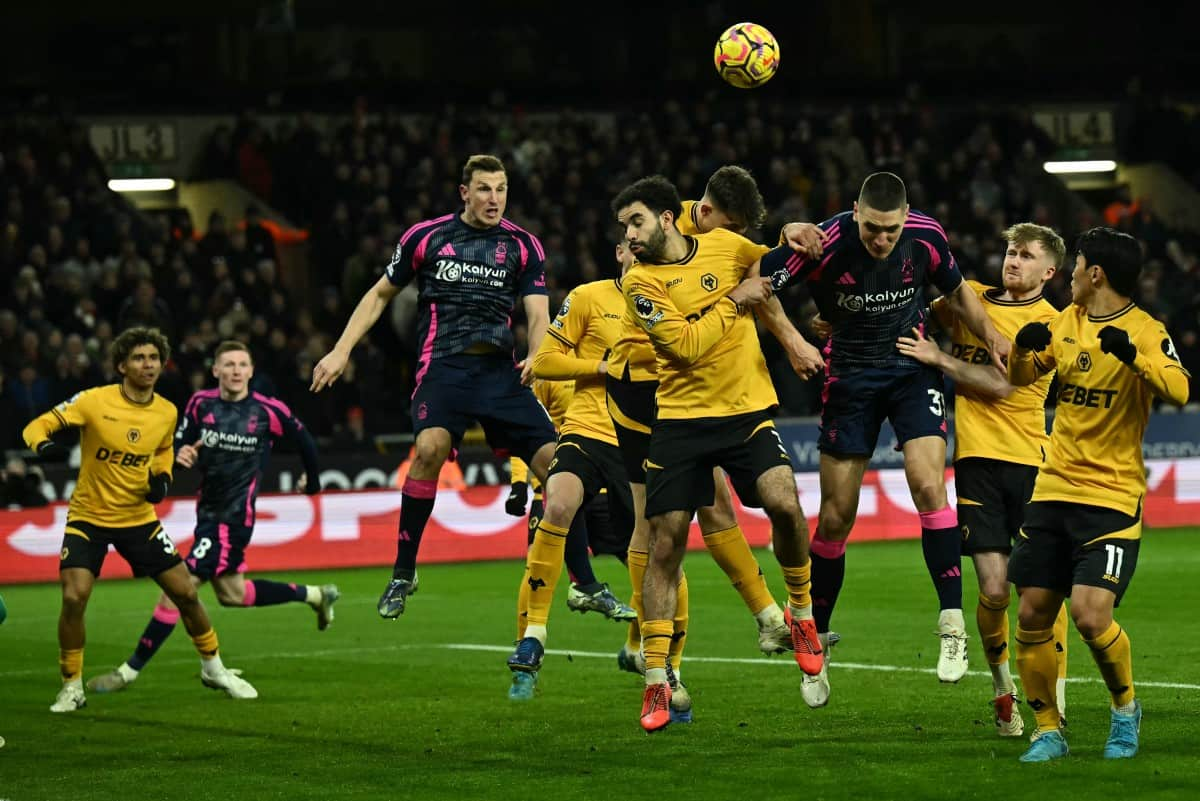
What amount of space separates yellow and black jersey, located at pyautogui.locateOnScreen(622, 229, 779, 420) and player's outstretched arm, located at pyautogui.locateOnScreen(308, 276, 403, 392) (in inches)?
74.0

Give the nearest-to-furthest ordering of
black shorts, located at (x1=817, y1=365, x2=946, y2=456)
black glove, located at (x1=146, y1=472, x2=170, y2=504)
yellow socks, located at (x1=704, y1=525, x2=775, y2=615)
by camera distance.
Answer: black shorts, located at (x1=817, y1=365, x2=946, y2=456), yellow socks, located at (x1=704, y1=525, x2=775, y2=615), black glove, located at (x1=146, y1=472, x2=170, y2=504)

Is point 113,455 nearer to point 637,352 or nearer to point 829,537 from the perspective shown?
point 637,352

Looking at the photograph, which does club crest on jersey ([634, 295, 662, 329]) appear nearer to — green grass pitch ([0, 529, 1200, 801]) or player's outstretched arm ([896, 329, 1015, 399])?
player's outstretched arm ([896, 329, 1015, 399])

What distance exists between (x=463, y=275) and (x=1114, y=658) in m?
4.51

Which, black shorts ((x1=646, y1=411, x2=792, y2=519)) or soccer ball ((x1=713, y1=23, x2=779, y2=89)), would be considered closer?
black shorts ((x1=646, y1=411, x2=792, y2=519))

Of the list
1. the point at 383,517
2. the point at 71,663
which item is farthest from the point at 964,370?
the point at 383,517

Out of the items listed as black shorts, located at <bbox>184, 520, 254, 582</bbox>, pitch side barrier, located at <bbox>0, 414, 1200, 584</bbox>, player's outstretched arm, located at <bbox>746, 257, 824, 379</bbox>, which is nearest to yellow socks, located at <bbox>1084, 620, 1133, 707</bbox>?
player's outstretched arm, located at <bbox>746, 257, 824, 379</bbox>

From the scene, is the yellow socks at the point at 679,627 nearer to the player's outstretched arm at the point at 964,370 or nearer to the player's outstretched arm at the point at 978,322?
the player's outstretched arm at the point at 964,370

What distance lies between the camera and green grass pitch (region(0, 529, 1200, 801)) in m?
8.28

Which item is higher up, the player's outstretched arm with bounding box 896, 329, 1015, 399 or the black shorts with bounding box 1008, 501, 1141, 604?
the player's outstretched arm with bounding box 896, 329, 1015, 399

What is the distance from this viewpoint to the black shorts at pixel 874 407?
9.90 meters

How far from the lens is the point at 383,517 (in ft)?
68.5

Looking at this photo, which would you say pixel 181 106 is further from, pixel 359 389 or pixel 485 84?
pixel 359 389

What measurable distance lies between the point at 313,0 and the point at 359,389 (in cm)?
1042
